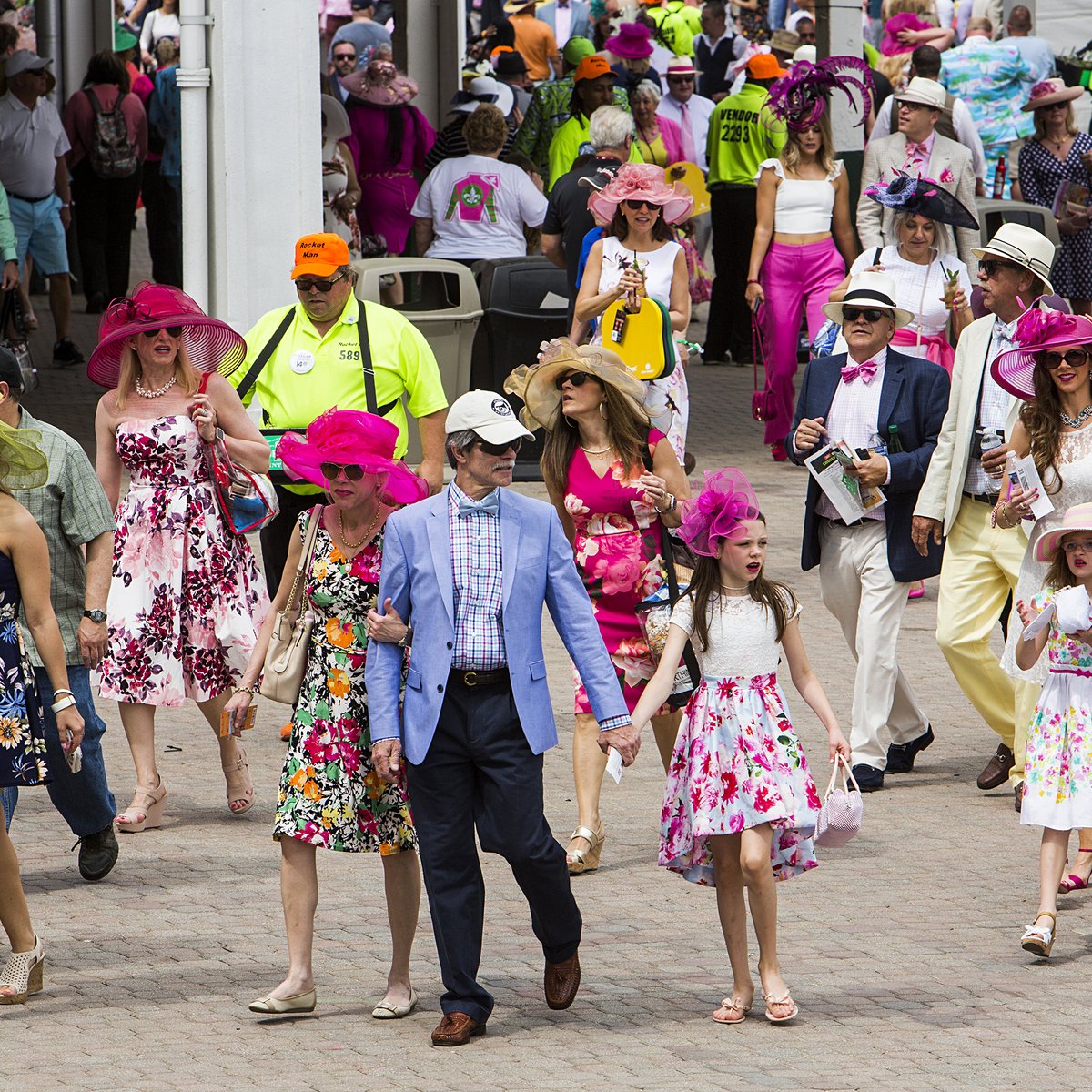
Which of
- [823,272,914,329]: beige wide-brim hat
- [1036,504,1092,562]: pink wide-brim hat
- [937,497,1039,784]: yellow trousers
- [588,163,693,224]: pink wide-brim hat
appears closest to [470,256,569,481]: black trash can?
[588,163,693,224]: pink wide-brim hat

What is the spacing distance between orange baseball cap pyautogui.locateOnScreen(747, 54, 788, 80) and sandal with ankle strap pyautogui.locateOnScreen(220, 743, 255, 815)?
440 inches

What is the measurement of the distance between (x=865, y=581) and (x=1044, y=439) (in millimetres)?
1183

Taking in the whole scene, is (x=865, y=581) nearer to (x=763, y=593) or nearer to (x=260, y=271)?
(x=763, y=593)

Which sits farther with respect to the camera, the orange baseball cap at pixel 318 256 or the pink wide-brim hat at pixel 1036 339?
the orange baseball cap at pixel 318 256

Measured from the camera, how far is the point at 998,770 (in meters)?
8.72

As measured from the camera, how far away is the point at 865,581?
→ 8812 millimetres

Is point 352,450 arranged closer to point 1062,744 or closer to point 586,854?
point 586,854

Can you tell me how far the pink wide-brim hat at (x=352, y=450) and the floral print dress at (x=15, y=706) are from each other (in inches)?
34.5

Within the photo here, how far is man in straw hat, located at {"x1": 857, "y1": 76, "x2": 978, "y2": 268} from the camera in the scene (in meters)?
13.0

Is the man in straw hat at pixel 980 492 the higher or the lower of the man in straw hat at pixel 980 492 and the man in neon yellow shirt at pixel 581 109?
the lower

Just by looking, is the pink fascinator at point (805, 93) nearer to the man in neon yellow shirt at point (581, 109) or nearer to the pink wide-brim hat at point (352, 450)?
the man in neon yellow shirt at point (581, 109)

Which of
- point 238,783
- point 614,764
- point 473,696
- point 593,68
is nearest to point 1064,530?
point 614,764

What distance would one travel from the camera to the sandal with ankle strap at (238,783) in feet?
27.3

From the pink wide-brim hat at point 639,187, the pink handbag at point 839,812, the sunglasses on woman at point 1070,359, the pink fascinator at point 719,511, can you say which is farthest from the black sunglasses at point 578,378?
the pink wide-brim hat at point 639,187
